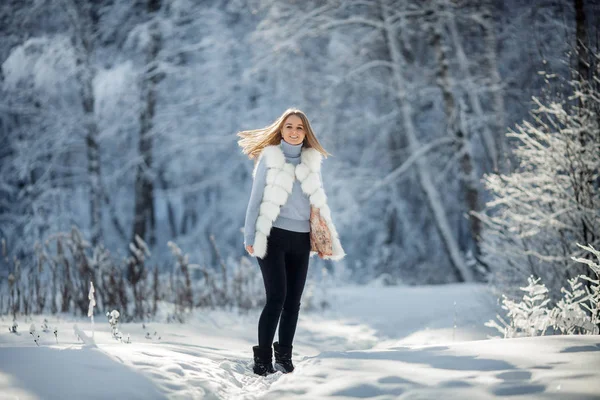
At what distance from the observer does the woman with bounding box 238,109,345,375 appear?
3.27 meters

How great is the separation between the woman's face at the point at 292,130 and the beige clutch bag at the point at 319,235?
483 mm

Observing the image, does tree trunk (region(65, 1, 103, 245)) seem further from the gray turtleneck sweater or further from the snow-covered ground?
the gray turtleneck sweater

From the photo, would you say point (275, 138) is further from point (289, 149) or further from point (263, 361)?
point (263, 361)

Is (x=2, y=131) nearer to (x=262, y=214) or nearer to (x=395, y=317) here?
(x=395, y=317)

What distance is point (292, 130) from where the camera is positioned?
344 cm

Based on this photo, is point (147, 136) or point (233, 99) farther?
point (233, 99)

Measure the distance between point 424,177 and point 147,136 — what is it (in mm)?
6429

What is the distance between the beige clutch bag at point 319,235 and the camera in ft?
11.0

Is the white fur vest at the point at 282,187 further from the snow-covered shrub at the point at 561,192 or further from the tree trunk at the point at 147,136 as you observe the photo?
the tree trunk at the point at 147,136

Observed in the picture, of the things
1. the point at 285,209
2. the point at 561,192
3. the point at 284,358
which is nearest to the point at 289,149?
the point at 285,209

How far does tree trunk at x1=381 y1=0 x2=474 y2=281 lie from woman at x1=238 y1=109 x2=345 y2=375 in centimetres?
758

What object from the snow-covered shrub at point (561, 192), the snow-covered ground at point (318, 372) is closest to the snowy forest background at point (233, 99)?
the snow-covered shrub at point (561, 192)

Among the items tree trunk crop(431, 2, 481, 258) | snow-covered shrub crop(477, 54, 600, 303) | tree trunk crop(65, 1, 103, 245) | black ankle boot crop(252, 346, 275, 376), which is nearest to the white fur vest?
black ankle boot crop(252, 346, 275, 376)

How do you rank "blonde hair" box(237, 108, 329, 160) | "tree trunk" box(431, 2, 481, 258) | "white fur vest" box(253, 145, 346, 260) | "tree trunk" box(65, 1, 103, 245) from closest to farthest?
1. "white fur vest" box(253, 145, 346, 260)
2. "blonde hair" box(237, 108, 329, 160)
3. "tree trunk" box(431, 2, 481, 258)
4. "tree trunk" box(65, 1, 103, 245)
